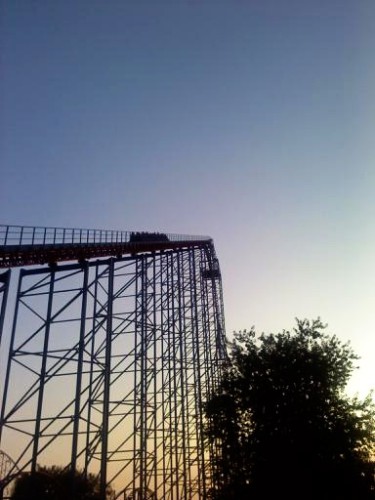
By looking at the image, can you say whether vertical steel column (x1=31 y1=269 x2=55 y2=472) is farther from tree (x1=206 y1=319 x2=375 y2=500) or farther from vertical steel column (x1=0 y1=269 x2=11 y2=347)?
tree (x1=206 y1=319 x2=375 y2=500)

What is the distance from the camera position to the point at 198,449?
58.9 feet

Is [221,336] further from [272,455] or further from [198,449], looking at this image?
[272,455]

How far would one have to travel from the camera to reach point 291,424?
11.9m

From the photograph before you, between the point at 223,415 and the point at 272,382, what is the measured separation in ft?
5.78

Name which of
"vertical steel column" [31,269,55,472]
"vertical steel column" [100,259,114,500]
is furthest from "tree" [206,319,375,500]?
"vertical steel column" [31,269,55,472]

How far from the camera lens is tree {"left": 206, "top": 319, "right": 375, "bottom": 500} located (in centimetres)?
1112

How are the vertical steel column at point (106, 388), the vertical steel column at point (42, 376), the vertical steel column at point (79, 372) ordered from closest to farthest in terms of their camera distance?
the vertical steel column at point (42, 376) < the vertical steel column at point (79, 372) < the vertical steel column at point (106, 388)

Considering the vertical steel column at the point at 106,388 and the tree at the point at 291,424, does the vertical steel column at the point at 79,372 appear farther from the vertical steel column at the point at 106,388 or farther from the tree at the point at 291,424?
the tree at the point at 291,424

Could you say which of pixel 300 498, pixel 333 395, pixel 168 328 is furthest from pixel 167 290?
pixel 300 498

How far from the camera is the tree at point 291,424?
1112cm

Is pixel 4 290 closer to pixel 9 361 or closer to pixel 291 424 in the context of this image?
pixel 9 361

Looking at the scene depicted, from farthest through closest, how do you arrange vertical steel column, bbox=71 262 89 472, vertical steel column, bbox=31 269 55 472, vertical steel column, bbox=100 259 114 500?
vertical steel column, bbox=100 259 114 500 → vertical steel column, bbox=71 262 89 472 → vertical steel column, bbox=31 269 55 472

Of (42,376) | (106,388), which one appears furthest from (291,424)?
(42,376)

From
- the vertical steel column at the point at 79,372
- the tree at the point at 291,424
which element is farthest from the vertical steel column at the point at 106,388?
the tree at the point at 291,424
